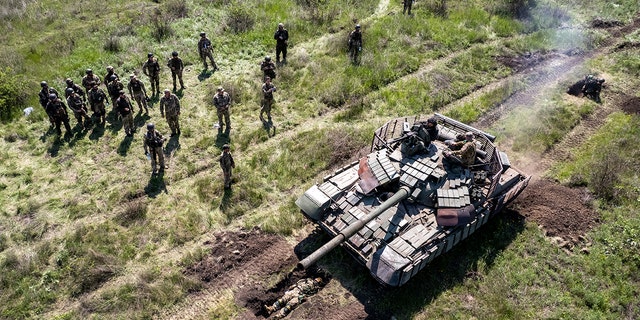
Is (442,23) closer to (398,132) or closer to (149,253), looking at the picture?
(398,132)

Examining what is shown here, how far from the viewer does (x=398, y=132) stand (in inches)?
614

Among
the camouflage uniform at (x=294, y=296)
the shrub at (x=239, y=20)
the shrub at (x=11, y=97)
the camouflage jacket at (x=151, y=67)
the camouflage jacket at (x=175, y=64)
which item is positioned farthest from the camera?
the shrub at (x=239, y=20)

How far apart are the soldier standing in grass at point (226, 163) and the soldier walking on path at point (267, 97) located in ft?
12.8

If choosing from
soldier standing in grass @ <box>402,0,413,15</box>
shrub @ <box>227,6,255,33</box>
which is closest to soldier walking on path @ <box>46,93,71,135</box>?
shrub @ <box>227,6,255,33</box>

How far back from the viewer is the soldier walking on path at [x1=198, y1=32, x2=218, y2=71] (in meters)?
21.0

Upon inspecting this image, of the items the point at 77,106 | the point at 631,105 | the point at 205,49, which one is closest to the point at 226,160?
the point at 77,106

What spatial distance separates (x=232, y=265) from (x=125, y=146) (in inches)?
281

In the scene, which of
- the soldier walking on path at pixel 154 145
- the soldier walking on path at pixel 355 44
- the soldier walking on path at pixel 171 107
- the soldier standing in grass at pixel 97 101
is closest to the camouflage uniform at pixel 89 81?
the soldier standing in grass at pixel 97 101

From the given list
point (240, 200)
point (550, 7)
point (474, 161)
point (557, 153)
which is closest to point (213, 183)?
point (240, 200)

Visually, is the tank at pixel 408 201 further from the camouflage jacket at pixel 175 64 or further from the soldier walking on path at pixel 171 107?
the camouflage jacket at pixel 175 64

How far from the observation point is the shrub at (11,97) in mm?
18062

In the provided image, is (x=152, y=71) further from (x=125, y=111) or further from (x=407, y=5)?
(x=407, y=5)

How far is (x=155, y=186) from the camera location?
49.2ft

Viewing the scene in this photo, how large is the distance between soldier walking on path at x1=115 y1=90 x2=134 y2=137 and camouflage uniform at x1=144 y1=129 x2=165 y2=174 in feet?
6.45
